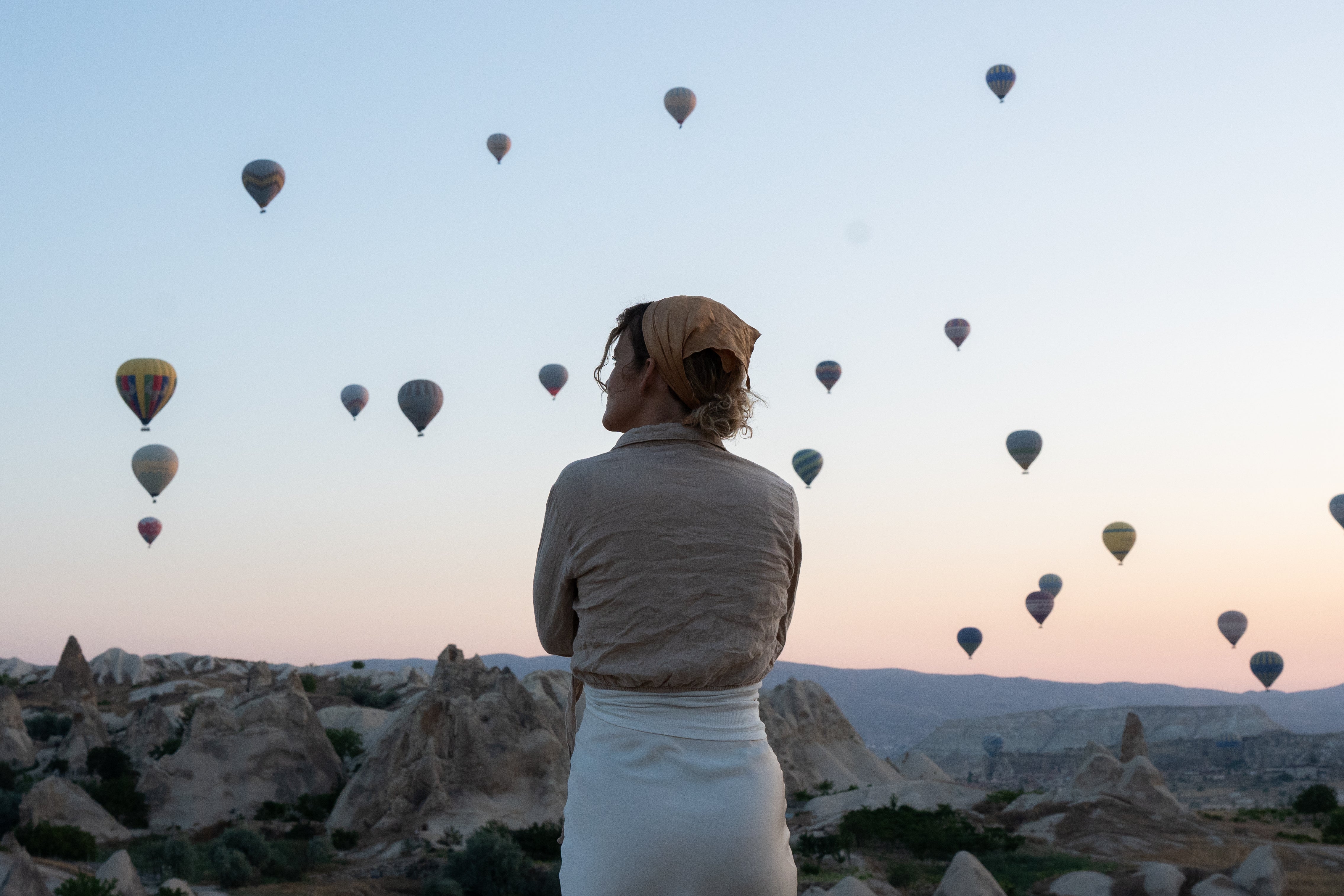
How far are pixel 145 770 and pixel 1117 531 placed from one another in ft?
139

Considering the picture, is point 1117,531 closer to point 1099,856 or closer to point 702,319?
point 1099,856

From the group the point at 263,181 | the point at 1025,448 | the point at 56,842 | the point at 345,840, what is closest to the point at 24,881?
the point at 56,842

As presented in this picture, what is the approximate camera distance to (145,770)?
31953 mm

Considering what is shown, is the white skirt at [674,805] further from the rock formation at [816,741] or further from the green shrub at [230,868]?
the rock formation at [816,741]

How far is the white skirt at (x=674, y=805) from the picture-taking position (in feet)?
6.19

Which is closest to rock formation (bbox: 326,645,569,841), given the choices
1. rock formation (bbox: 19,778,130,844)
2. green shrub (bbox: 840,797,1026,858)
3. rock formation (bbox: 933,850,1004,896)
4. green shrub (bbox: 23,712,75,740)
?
rock formation (bbox: 19,778,130,844)

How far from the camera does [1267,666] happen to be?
61.4 m

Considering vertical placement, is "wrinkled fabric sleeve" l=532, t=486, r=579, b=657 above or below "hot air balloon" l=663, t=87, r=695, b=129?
below

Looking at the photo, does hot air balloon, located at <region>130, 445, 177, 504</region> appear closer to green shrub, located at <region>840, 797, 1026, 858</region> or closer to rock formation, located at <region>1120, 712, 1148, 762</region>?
green shrub, located at <region>840, 797, 1026, 858</region>

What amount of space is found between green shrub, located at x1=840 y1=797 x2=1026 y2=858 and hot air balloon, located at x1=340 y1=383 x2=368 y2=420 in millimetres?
26856

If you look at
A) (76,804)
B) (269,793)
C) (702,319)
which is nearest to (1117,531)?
(269,793)

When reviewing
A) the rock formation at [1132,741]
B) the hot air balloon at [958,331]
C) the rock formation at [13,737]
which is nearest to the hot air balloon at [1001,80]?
the hot air balloon at [958,331]

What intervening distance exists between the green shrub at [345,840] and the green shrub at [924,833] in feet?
38.4

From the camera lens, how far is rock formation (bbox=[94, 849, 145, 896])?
1766 cm
